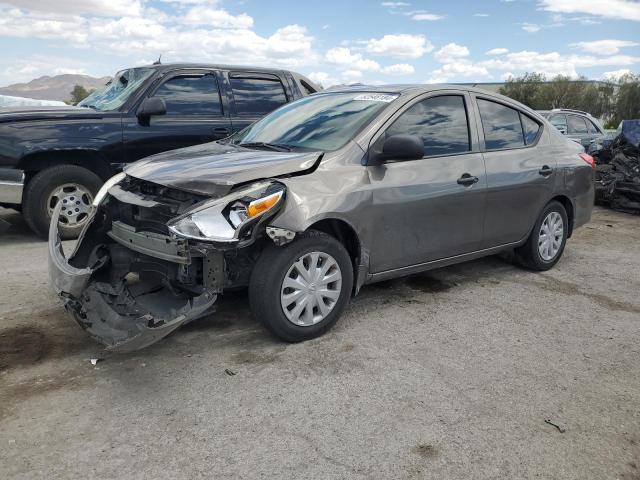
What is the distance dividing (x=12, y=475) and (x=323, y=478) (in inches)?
52.4

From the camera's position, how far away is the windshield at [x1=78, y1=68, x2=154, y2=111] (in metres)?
6.77

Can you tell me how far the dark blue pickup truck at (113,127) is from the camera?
6094 millimetres

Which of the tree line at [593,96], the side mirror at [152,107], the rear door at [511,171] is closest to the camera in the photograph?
the rear door at [511,171]

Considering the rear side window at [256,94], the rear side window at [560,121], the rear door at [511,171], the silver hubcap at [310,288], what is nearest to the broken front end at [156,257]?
the silver hubcap at [310,288]

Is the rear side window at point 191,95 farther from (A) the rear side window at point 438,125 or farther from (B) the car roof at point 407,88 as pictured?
(A) the rear side window at point 438,125

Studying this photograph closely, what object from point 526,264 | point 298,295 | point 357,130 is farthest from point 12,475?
point 526,264

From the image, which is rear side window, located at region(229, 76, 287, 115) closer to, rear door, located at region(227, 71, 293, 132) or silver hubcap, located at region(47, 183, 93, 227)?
rear door, located at region(227, 71, 293, 132)

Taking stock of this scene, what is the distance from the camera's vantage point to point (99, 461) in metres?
2.61

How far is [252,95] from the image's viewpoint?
23.9ft

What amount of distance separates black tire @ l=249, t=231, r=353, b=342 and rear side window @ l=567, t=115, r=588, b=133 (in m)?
11.8

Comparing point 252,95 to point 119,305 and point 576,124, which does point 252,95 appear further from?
point 576,124

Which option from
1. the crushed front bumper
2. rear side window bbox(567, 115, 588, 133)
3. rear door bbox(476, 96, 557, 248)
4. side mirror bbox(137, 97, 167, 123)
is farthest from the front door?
rear side window bbox(567, 115, 588, 133)

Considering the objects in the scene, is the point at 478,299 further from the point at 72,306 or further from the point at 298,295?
the point at 72,306

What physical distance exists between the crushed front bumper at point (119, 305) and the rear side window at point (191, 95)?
3.23 meters
